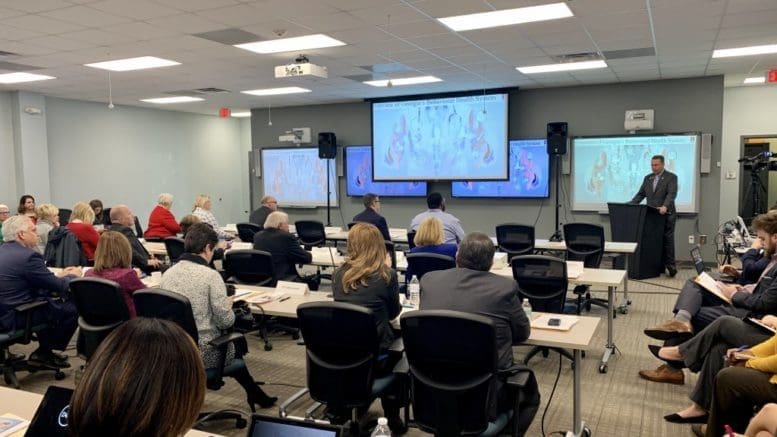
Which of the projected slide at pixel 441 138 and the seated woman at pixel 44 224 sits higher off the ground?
the projected slide at pixel 441 138

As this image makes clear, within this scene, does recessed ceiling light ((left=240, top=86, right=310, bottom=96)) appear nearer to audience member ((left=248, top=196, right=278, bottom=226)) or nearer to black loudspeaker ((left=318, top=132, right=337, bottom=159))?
black loudspeaker ((left=318, top=132, right=337, bottom=159))

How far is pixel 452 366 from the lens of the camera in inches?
99.3

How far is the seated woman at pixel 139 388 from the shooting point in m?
0.95

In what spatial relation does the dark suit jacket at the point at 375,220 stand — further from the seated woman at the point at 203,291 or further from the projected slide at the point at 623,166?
the projected slide at the point at 623,166

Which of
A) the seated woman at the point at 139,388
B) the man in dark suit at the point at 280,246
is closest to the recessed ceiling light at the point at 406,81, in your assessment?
the man in dark suit at the point at 280,246

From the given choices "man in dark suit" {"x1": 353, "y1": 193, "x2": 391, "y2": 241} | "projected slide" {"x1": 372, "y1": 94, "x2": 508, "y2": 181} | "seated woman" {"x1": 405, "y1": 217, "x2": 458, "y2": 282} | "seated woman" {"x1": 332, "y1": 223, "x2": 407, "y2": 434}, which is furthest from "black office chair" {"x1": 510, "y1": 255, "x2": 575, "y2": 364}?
"projected slide" {"x1": 372, "y1": 94, "x2": 508, "y2": 181}

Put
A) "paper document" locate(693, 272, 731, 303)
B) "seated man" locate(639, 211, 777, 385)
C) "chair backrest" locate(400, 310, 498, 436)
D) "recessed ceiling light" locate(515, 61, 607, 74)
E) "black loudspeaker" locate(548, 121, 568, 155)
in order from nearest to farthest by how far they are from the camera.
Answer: "chair backrest" locate(400, 310, 498, 436)
"seated man" locate(639, 211, 777, 385)
"paper document" locate(693, 272, 731, 303)
"recessed ceiling light" locate(515, 61, 607, 74)
"black loudspeaker" locate(548, 121, 568, 155)

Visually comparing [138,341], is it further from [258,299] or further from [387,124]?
[387,124]

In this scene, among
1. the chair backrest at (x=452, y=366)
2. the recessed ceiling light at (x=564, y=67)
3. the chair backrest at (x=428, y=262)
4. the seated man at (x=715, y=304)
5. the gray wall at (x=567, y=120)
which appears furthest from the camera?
the gray wall at (x=567, y=120)

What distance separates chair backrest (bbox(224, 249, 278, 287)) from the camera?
16.5ft

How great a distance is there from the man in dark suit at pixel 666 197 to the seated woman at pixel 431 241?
4.69 metres

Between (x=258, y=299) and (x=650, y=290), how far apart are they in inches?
220

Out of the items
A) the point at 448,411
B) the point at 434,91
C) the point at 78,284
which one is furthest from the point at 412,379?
the point at 434,91

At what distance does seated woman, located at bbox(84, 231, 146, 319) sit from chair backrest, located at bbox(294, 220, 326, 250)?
4134mm
